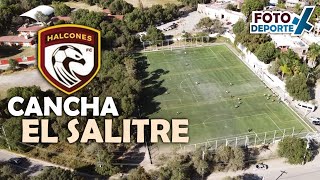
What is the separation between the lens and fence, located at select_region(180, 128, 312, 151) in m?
51.1

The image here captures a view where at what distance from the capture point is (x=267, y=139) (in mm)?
52125

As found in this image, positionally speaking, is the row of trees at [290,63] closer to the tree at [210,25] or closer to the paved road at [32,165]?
the tree at [210,25]

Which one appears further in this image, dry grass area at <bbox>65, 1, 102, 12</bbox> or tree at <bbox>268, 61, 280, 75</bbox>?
dry grass area at <bbox>65, 1, 102, 12</bbox>

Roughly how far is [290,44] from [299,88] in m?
16.4

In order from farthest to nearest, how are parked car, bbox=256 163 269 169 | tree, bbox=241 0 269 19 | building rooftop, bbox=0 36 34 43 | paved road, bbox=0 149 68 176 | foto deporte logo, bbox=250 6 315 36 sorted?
tree, bbox=241 0 269 19, building rooftop, bbox=0 36 34 43, foto deporte logo, bbox=250 6 315 36, parked car, bbox=256 163 269 169, paved road, bbox=0 149 68 176

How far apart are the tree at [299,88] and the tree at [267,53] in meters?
9.26

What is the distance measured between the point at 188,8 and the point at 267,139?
209 feet

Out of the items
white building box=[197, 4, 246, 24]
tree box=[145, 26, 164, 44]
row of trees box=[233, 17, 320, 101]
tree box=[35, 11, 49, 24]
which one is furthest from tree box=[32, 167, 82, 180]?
white building box=[197, 4, 246, 24]

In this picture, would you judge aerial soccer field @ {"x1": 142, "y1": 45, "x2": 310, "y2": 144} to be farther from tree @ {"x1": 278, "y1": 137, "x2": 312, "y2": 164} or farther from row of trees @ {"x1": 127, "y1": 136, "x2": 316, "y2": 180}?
row of trees @ {"x1": 127, "y1": 136, "x2": 316, "y2": 180}

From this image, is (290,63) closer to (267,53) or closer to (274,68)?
(274,68)

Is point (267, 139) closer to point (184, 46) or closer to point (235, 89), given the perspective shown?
point (235, 89)

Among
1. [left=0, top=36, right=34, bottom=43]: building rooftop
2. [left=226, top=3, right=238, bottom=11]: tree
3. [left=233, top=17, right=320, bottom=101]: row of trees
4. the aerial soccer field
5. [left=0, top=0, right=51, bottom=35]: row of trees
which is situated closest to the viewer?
the aerial soccer field

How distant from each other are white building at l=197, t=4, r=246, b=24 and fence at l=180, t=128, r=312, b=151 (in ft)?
155

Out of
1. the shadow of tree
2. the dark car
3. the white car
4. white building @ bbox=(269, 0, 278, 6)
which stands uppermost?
white building @ bbox=(269, 0, 278, 6)
